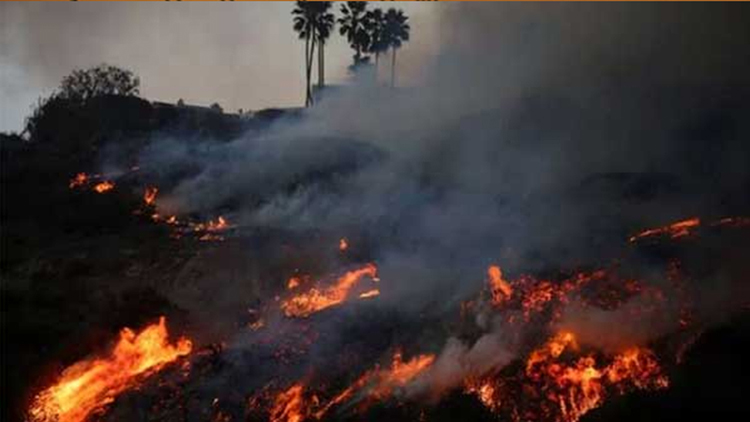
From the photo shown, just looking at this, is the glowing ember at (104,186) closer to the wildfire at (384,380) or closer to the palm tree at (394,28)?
the wildfire at (384,380)

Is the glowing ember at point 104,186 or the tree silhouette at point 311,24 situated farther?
the tree silhouette at point 311,24

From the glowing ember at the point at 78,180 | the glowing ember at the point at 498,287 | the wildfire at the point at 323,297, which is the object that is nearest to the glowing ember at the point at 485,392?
the glowing ember at the point at 498,287

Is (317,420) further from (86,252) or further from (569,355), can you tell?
(86,252)

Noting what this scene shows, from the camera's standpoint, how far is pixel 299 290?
2972 cm

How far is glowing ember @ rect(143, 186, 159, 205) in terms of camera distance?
41.0 m

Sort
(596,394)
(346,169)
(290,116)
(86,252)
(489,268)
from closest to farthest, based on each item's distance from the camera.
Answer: (596,394), (489,268), (86,252), (346,169), (290,116)

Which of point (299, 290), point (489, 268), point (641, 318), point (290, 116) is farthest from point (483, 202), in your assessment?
point (290, 116)

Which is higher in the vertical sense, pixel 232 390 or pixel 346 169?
pixel 346 169

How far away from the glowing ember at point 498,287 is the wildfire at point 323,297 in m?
5.70

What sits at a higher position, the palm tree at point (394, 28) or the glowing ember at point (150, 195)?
the palm tree at point (394, 28)

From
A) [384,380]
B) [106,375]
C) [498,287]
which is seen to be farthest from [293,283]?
[384,380]

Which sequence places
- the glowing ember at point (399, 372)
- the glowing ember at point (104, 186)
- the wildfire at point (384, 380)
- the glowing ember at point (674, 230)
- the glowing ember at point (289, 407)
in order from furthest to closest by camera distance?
the glowing ember at point (104, 186)
the glowing ember at point (674, 230)
the glowing ember at point (399, 372)
the wildfire at point (384, 380)
the glowing ember at point (289, 407)

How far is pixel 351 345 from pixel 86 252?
15.3 metres

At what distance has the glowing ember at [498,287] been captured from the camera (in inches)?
981
